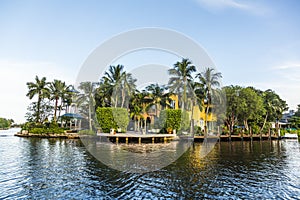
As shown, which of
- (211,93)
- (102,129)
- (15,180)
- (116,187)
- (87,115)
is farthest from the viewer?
(87,115)

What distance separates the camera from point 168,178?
13.8 m

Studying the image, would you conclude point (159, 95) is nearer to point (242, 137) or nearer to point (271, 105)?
point (242, 137)

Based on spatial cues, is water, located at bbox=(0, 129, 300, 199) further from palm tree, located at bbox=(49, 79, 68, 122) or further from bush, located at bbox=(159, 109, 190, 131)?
palm tree, located at bbox=(49, 79, 68, 122)

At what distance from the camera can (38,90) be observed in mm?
54750

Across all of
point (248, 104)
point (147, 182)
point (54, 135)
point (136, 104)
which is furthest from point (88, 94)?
point (147, 182)

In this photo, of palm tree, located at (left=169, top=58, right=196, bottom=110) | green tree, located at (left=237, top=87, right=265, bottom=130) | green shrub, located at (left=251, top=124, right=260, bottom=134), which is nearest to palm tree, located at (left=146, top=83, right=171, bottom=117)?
palm tree, located at (left=169, top=58, right=196, bottom=110)

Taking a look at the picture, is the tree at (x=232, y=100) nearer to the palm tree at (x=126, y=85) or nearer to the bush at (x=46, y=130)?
the palm tree at (x=126, y=85)

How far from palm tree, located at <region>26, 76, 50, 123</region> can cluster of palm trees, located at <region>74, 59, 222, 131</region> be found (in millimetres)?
9883

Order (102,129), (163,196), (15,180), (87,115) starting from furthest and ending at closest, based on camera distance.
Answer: (87,115) → (102,129) → (15,180) → (163,196)

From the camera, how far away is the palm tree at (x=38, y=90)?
5401 cm

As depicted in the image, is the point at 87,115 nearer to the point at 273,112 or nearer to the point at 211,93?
the point at 211,93

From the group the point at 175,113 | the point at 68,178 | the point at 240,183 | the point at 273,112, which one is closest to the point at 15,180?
the point at 68,178

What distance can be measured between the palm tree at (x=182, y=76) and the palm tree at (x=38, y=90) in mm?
29092

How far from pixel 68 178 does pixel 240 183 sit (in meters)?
9.55
